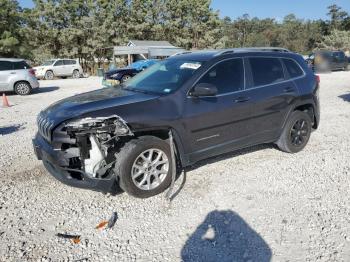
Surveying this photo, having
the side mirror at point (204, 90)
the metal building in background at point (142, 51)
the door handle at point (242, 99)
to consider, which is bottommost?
the door handle at point (242, 99)

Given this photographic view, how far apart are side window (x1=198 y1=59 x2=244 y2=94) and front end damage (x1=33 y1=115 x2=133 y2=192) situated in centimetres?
143

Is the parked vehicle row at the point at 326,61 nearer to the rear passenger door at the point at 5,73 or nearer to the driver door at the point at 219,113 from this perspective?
the rear passenger door at the point at 5,73

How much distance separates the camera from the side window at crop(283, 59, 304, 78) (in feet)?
18.7

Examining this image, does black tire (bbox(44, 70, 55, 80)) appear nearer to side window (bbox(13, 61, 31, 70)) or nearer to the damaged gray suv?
side window (bbox(13, 61, 31, 70))

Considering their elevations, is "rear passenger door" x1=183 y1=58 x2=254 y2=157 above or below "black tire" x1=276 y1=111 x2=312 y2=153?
above

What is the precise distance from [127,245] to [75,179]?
1.10 m

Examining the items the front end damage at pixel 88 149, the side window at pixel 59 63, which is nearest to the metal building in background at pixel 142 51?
the side window at pixel 59 63

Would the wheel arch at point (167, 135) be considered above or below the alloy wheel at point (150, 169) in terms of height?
above

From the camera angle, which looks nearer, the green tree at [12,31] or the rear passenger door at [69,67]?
the rear passenger door at [69,67]

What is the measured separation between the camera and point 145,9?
4009 centimetres

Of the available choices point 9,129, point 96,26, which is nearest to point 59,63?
point 96,26

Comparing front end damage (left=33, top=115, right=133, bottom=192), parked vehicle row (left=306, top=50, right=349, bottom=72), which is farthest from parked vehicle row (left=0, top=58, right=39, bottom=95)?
parked vehicle row (left=306, top=50, right=349, bottom=72)

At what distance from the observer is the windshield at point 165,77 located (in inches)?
180

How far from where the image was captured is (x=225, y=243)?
3.32 meters
